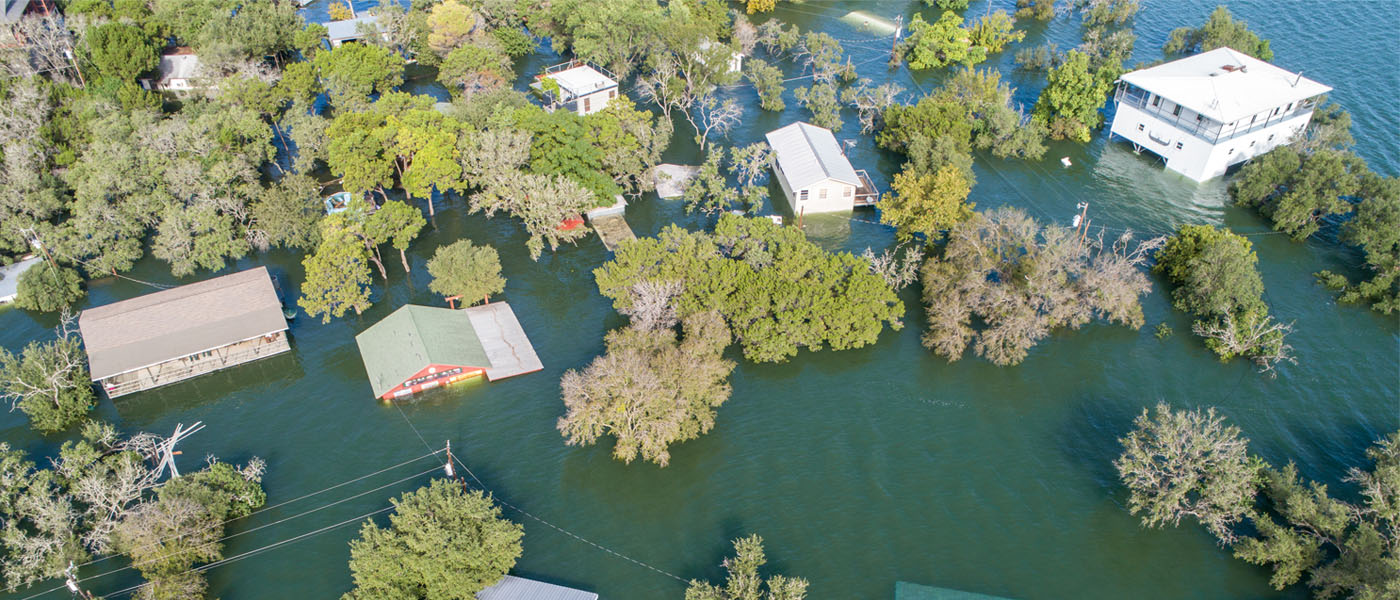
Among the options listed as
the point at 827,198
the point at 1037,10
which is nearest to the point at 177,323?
the point at 827,198

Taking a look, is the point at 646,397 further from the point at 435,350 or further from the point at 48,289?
the point at 48,289

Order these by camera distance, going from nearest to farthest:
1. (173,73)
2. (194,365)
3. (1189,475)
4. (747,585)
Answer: (747,585)
(1189,475)
(194,365)
(173,73)

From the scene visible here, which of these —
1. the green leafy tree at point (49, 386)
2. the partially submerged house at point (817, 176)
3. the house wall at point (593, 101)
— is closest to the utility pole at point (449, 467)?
the green leafy tree at point (49, 386)

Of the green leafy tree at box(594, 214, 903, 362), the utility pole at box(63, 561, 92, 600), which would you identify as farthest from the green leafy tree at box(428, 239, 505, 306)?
the utility pole at box(63, 561, 92, 600)

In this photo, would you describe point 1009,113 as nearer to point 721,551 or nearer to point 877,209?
point 877,209

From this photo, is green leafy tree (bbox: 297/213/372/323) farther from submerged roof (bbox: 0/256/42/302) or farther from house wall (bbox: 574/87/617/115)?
house wall (bbox: 574/87/617/115)

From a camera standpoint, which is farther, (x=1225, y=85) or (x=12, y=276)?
(x=1225, y=85)
